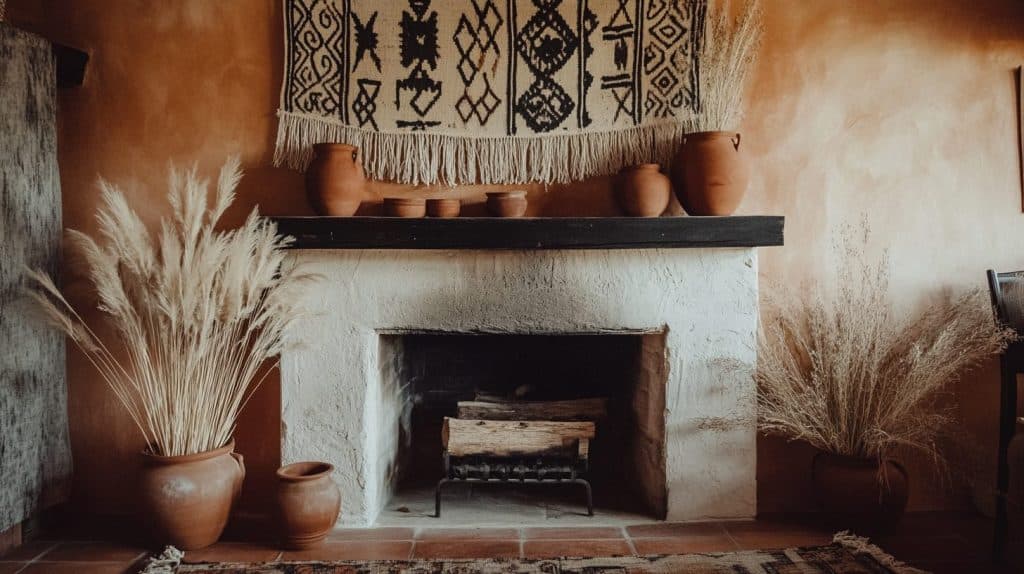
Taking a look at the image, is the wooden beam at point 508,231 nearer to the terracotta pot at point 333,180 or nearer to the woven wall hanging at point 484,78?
the terracotta pot at point 333,180

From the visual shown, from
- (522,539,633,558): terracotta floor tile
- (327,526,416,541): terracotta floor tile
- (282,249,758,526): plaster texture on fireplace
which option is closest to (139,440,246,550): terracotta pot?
(282,249,758,526): plaster texture on fireplace

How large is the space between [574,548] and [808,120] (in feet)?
6.02

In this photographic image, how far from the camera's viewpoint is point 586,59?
8.46 feet

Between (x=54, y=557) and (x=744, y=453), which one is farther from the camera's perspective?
(x=744, y=453)

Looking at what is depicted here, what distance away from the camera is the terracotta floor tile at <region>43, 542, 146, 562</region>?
2264 millimetres

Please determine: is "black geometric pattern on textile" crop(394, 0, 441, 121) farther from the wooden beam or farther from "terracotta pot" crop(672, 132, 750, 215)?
"terracotta pot" crop(672, 132, 750, 215)

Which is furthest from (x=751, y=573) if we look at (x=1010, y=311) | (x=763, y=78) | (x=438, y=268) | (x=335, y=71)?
(x=335, y=71)

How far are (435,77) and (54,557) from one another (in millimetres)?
2155

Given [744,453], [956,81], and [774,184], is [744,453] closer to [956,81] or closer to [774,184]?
[774,184]

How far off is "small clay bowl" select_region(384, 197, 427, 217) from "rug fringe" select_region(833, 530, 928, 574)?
1872 millimetres

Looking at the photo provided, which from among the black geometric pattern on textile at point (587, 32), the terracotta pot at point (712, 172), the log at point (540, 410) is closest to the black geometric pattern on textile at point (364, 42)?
the black geometric pattern on textile at point (587, 32)

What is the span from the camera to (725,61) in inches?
98.3

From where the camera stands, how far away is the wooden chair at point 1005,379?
2.22 metres

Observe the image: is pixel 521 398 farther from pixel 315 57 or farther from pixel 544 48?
pixel 315 57
